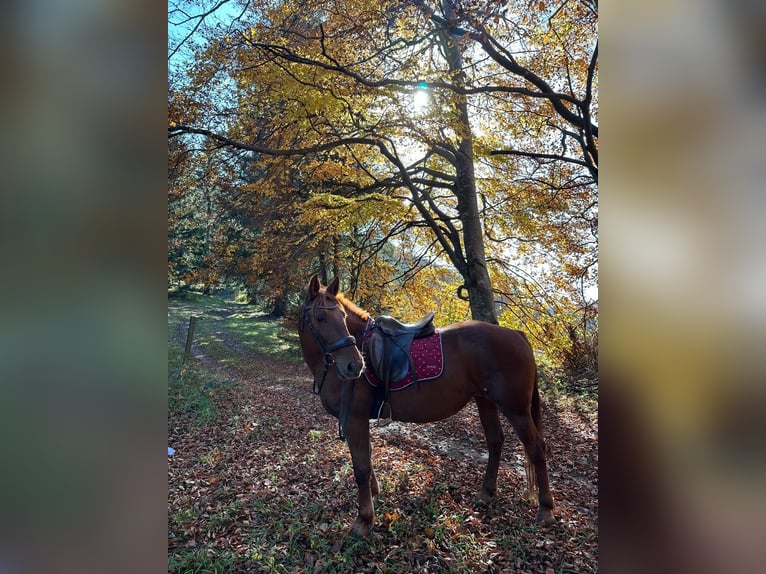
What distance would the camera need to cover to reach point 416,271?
10383 millimetres

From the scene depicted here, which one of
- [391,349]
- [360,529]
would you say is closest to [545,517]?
[360,529]

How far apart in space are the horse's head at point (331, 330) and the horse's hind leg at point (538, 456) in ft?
5.84

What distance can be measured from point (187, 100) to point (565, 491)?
293 inches

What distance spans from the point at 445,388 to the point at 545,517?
1594 mm

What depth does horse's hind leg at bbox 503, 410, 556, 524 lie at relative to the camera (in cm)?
383

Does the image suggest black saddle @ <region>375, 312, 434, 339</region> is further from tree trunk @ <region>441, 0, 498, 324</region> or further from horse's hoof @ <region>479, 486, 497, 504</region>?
tree trunk @ <region>441, 0, 498, 324</region>

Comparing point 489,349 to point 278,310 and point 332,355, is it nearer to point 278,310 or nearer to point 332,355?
point 332,355

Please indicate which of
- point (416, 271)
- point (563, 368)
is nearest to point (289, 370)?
point (416, 271)

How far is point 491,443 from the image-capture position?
4.44 meters

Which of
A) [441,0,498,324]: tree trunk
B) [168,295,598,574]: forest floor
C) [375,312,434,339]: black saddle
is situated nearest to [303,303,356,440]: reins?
A: [375,312,434,339]: black saddle

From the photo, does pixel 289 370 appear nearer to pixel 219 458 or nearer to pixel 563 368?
pixel 219 458

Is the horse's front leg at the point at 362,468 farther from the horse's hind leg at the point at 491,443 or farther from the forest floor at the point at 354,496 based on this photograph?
the horse's hind leg at the point at 491,443
